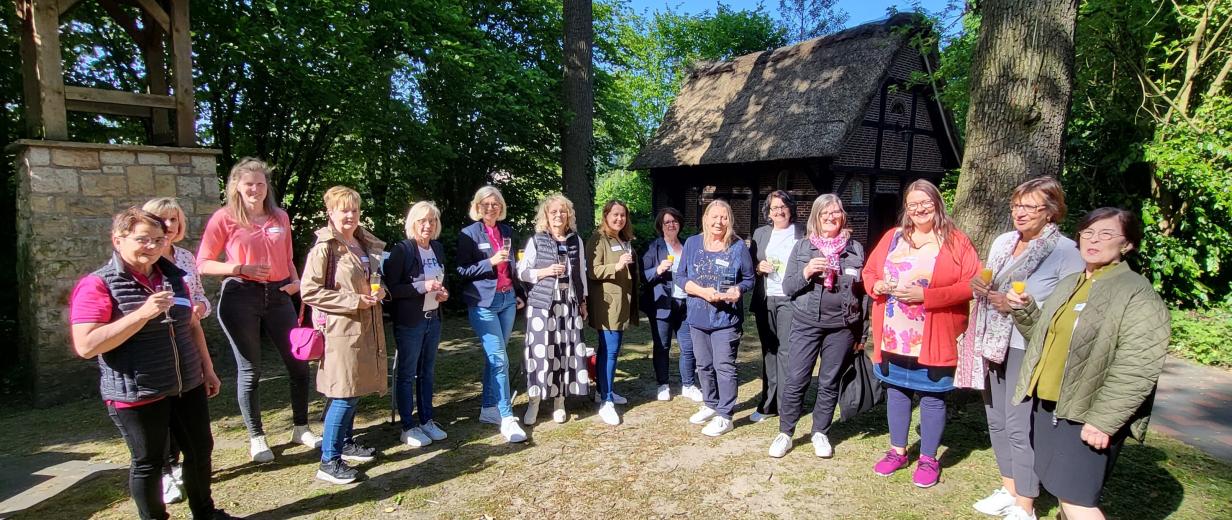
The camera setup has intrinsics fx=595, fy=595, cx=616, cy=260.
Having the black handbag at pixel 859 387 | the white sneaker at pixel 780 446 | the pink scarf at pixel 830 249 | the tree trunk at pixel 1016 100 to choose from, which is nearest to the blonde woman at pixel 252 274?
the white sneaker at pixel 780 446

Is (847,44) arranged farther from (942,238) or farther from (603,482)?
(603,482)

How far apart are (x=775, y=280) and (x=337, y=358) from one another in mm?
2727

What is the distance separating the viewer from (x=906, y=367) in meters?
3.16

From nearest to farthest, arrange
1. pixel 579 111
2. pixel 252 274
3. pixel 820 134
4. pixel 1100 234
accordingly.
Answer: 1. pixel 1100 234
2. pixel 252 274
3. pixel 579 111
4. pixel 820 134

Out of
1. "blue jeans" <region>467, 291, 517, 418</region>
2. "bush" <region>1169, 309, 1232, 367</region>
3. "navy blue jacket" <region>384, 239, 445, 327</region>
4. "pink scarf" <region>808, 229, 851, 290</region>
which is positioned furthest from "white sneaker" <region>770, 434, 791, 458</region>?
"bush" <region>1169, 309, 1232, 367</region>

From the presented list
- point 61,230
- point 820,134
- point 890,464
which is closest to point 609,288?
point 890,464

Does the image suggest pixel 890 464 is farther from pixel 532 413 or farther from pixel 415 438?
pixel 415 438

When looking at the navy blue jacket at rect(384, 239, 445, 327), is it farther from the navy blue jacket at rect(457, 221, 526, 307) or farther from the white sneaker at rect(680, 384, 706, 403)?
the white sneaker at rect(680, 384, 706, 403)

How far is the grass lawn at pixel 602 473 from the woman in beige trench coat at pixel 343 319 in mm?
317

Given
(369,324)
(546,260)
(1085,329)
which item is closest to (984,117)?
(1085,329)

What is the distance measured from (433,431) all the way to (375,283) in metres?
1.22

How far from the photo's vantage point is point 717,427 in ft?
13.0

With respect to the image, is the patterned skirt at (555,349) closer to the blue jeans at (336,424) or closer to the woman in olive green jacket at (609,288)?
the woman in olive green jacket at (609,288)

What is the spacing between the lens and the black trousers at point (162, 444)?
238 centimetres
